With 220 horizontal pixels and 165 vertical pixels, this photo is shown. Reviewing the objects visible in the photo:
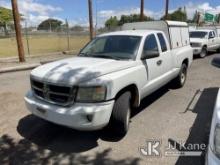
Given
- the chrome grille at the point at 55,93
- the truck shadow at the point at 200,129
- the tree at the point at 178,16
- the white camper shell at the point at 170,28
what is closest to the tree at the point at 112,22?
the tree at the point at 178,16

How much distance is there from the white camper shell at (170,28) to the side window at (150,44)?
1075 mm

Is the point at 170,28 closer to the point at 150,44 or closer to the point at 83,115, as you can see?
the point at 150,44

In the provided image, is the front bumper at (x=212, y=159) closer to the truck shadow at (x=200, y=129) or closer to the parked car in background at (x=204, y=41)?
the truck shadow at (x=200, y=129)

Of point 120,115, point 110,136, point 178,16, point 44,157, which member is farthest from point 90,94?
point 178,16

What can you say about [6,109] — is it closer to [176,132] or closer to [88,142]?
[88,142]

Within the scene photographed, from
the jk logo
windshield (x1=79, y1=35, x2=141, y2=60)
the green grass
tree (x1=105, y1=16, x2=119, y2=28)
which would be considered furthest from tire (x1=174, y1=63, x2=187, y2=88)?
tree (x1=105, y1=16, x2=119, y2=28)

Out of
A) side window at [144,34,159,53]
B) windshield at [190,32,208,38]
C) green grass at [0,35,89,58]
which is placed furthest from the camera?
green grass at [0,35,89,58]

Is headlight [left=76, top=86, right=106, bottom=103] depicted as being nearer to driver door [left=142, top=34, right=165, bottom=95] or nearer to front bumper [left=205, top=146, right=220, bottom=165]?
driver door [left=142, top=34, right=165, bottom=95]

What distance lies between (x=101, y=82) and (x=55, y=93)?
2.59 ft

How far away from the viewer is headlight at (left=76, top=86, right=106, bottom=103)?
364 cm

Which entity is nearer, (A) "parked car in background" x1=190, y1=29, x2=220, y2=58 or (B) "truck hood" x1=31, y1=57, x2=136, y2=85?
(B) "truck hood" x1=31, y1=57, x2=136, y2=85

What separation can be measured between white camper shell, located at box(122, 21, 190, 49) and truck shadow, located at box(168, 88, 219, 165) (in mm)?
1699

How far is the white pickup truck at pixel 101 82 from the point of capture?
3645 millimetres

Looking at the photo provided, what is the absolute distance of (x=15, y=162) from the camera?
3625mm
